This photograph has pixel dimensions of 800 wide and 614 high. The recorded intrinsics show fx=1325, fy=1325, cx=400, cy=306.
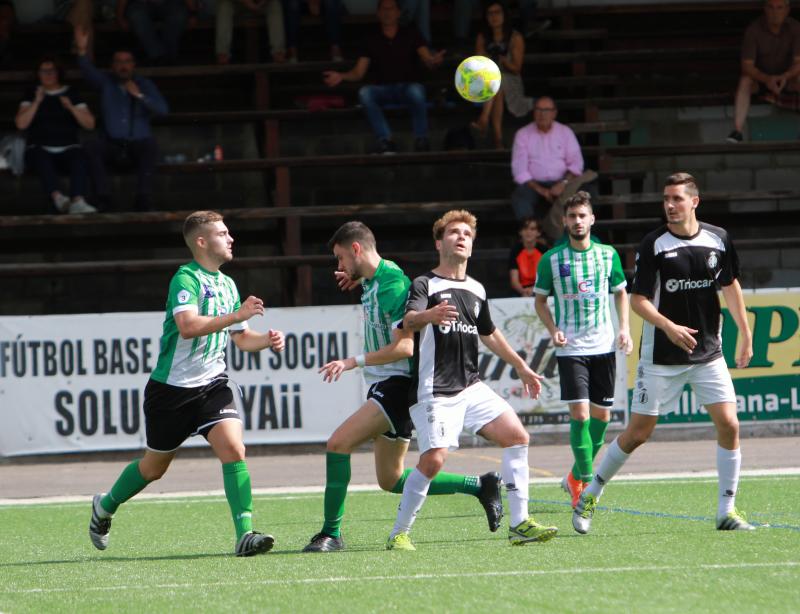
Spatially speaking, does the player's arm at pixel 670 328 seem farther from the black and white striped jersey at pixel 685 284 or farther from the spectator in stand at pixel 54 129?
the spectator in stand at pixel 54 129

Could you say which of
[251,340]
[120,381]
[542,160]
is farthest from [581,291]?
[542,160]

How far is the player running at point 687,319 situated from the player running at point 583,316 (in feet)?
6.21

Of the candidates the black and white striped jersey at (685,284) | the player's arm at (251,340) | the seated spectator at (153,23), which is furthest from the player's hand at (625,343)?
the seated spectator at (153,23)

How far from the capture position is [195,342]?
8.03 m

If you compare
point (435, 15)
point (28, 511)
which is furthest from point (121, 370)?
point (435, 15)

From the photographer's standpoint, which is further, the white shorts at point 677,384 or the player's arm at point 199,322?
the white shorts at point 677,384

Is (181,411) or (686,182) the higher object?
(686,182)

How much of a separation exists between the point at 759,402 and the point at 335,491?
355 inches

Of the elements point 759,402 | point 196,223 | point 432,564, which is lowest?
point 759,402

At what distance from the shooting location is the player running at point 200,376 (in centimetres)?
784

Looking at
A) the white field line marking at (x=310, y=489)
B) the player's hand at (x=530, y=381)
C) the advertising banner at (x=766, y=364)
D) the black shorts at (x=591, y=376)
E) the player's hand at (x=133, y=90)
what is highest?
the player's hand at (x=133, y=90)

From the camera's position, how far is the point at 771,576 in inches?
239

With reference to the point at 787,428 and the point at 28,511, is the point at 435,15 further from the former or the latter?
the point at 28,511

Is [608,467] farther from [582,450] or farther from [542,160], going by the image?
[542,160]
